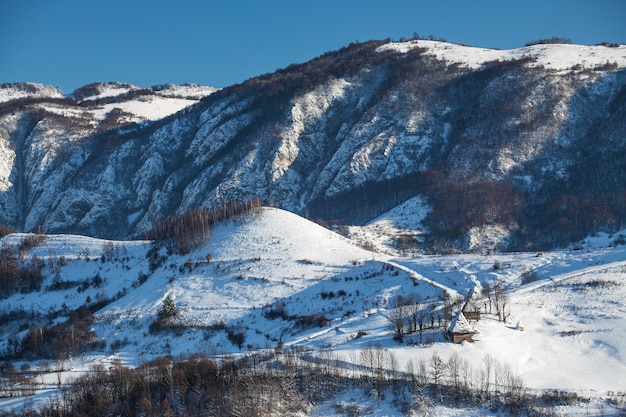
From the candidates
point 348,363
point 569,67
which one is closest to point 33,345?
point 348,363

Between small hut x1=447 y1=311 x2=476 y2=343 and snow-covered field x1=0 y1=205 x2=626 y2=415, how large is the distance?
82 centimetres

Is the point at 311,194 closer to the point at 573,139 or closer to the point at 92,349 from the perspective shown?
the point at 573,139

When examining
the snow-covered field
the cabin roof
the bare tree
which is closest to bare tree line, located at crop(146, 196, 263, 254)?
the snow-covered field

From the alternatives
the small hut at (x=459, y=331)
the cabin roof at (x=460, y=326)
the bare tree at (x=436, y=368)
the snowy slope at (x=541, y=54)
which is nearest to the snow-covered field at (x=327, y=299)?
the small hut at (x=459, y=331)

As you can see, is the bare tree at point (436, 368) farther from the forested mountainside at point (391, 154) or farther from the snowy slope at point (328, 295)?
the forested mountainside at point (391, 154)

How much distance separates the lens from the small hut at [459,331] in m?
51.3

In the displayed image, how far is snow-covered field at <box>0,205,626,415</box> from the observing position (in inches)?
1964

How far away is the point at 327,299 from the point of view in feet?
233

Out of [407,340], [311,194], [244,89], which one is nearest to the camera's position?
[407,340]

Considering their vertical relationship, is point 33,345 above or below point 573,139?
below

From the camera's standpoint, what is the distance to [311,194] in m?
150

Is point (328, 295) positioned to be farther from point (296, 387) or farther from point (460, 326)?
point (296, 387)

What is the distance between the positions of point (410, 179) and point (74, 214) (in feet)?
288

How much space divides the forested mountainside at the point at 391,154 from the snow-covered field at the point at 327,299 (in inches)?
1187
